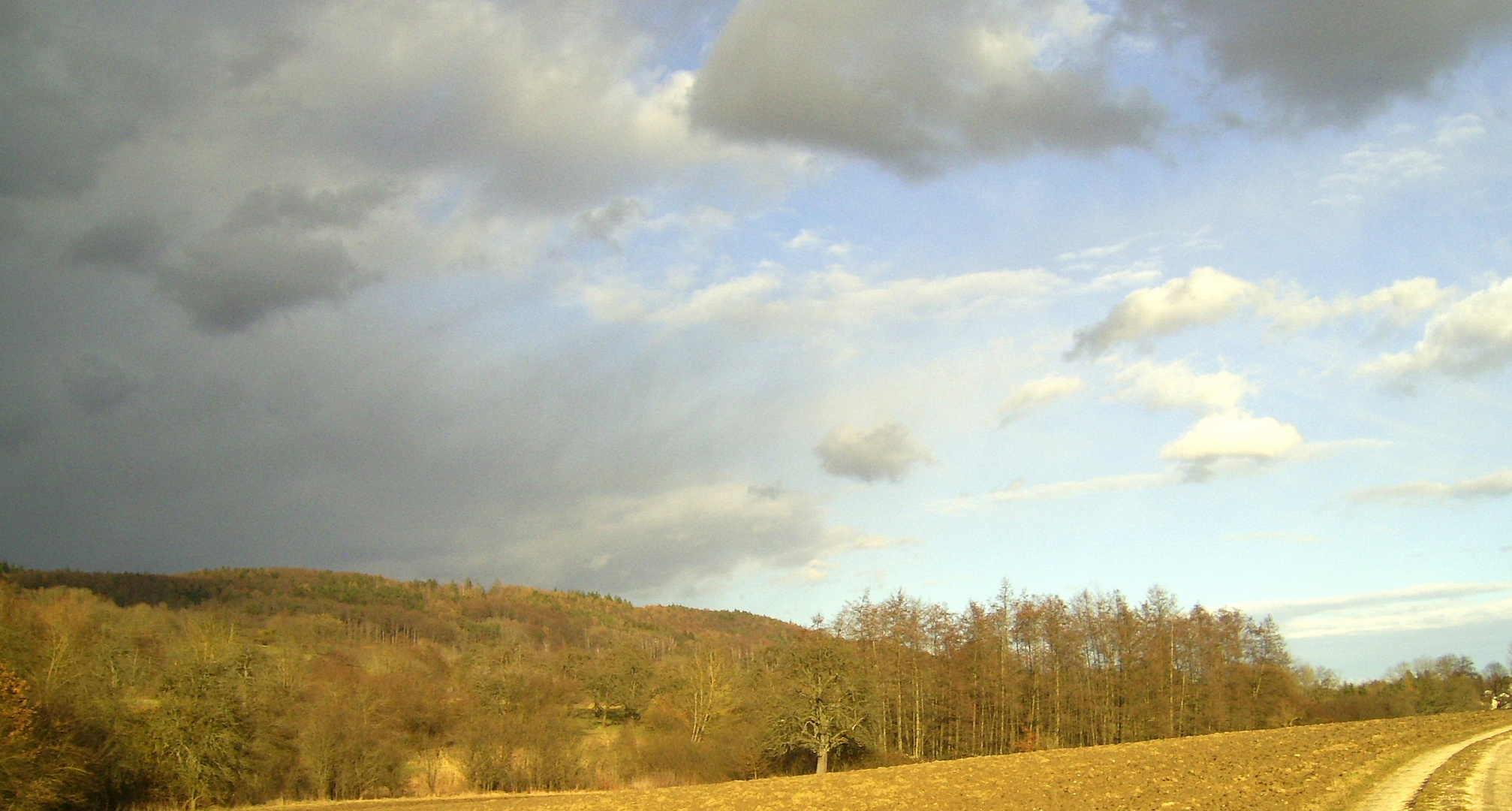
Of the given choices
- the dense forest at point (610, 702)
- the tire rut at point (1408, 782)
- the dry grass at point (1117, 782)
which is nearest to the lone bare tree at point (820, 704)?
the dense forest at point (610, 702)

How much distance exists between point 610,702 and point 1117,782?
8383 cm

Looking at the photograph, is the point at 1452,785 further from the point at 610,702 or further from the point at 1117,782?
the point at 610,702

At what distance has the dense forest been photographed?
168 feet

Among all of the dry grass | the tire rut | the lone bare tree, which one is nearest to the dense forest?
the lone bare tree

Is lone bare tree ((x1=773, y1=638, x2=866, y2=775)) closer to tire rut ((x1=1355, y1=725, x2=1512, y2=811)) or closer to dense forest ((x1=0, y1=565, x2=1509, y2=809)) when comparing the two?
dense forest ((x1=0, y1=565, x2=1509, y2=809))

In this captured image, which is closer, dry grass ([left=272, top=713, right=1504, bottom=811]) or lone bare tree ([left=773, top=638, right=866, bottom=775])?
dry grass ([left=272, top=713, right=1504, bottom=811])

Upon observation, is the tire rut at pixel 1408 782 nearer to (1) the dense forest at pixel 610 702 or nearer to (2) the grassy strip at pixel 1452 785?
(2) the grassy strip at pixel 1452 785

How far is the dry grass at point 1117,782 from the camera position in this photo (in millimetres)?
30297

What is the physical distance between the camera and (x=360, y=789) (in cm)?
6125

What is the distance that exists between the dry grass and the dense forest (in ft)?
31.9

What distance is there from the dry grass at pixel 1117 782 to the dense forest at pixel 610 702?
9717mm

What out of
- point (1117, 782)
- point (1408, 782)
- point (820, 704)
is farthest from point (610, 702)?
point (1408, 782)

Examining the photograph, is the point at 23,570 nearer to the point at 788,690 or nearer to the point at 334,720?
the point at 334,720

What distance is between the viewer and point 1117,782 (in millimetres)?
36688
